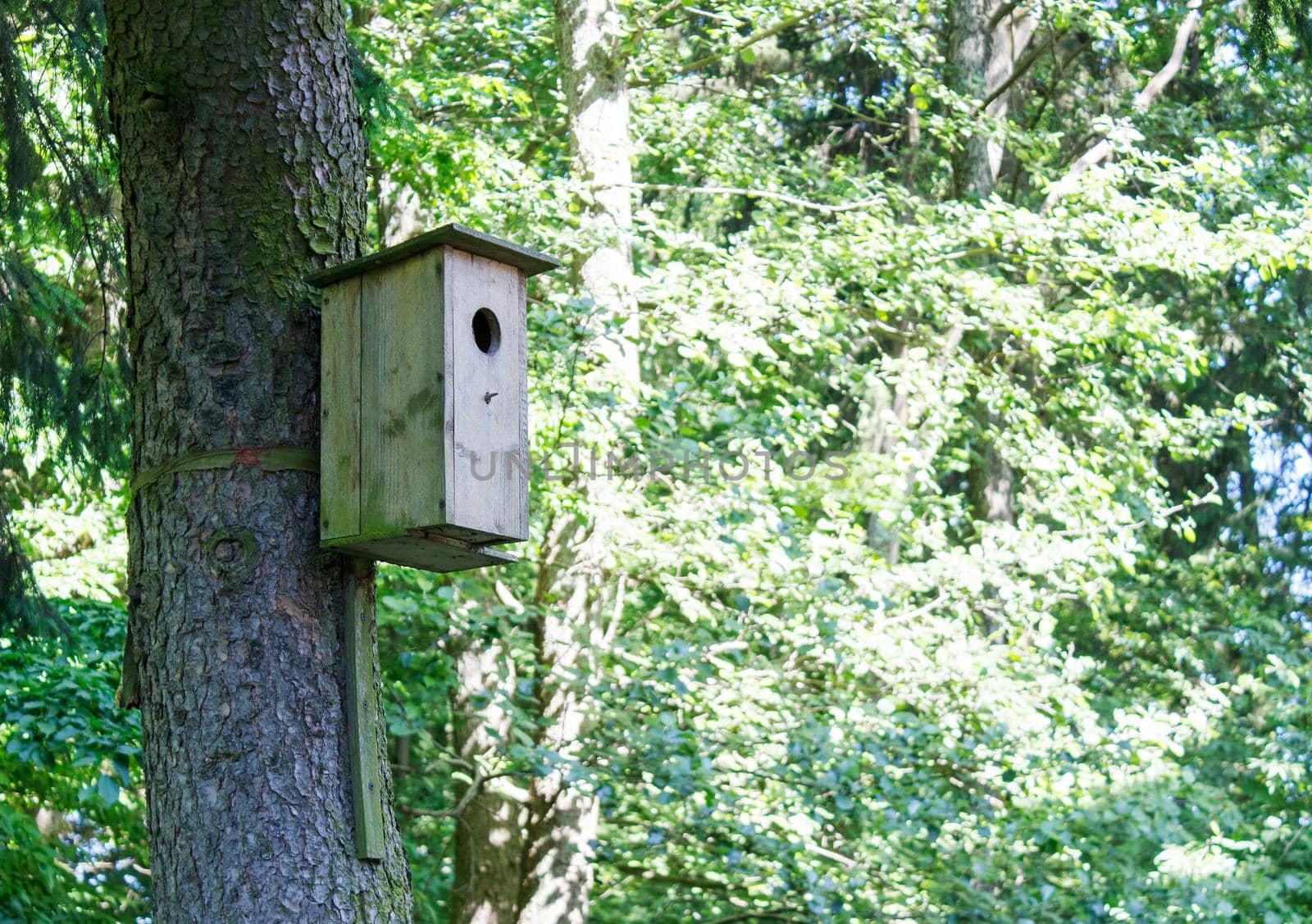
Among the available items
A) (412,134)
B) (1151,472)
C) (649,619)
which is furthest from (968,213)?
(412,134)

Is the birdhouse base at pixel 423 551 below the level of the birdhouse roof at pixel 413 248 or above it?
below

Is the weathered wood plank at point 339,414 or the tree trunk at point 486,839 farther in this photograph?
the tree trunk at point 486,839

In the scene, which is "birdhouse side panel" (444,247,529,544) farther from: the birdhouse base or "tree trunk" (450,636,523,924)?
"tree trunk" (450,636,523,924)

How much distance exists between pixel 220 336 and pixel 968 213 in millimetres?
6439

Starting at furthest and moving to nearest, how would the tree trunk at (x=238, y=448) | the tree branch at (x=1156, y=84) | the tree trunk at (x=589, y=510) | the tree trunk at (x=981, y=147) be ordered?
the tree branch at (x=1156, y=84)
the tree trunk at (x=981, y=147)
the tree trunk at (x=589, y=510)
the tree trunk at (x=238, y=448)

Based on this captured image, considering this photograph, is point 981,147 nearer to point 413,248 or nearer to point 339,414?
point 413,248

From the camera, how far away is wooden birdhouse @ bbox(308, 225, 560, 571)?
96.7 inches

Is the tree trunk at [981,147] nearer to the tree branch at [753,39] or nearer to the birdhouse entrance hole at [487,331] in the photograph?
the tree branch at [753,39]

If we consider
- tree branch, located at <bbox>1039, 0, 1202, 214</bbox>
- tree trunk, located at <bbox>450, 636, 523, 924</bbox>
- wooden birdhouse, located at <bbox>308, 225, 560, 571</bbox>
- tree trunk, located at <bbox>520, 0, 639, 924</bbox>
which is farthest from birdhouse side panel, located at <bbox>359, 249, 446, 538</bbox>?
tree branch, located at <bbox>1039, 0, 1202, 214</bbox>

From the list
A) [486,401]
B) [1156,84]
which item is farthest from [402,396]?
[1156,84]

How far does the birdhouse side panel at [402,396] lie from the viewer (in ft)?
8.03

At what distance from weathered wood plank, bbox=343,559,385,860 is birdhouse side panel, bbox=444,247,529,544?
0.66ft

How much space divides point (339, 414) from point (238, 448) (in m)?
0.18

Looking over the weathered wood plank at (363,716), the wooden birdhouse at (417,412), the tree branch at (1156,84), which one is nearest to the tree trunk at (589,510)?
the wooden birdhouse at (417,412)
